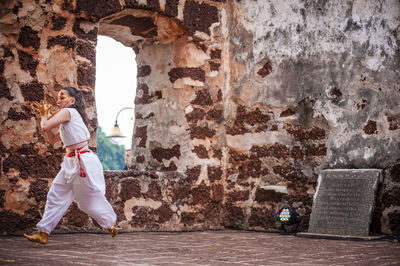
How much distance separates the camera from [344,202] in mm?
5469

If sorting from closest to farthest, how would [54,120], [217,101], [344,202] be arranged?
[54,120]
[344,202]
[217,101]

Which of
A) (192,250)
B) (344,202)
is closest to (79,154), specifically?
(192,250)

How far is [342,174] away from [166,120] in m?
1.91

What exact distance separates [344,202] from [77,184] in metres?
2.52

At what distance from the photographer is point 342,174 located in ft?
18.4

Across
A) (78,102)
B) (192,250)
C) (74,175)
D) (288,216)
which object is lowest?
(192,250)

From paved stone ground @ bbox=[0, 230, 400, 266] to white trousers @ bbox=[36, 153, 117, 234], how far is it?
0.73 feet

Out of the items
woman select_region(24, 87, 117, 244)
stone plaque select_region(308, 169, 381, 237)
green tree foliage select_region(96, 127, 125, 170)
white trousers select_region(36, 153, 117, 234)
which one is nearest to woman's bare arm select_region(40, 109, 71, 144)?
woman select_region(24, 87, 117, 244)

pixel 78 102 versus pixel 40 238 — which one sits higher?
pixel 78 102

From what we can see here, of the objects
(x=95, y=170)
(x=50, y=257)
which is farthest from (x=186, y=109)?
(x=50, y=257)

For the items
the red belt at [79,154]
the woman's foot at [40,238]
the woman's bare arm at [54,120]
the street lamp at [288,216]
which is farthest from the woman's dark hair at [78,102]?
the street lamp at [288,216]

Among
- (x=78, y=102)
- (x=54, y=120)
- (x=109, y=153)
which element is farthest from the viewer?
(x=109, y=153)

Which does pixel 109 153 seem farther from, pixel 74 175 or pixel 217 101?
pixel 74 175

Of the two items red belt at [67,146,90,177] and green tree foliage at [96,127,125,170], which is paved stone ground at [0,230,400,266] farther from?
green tree foliage at [96,127,125,170]
